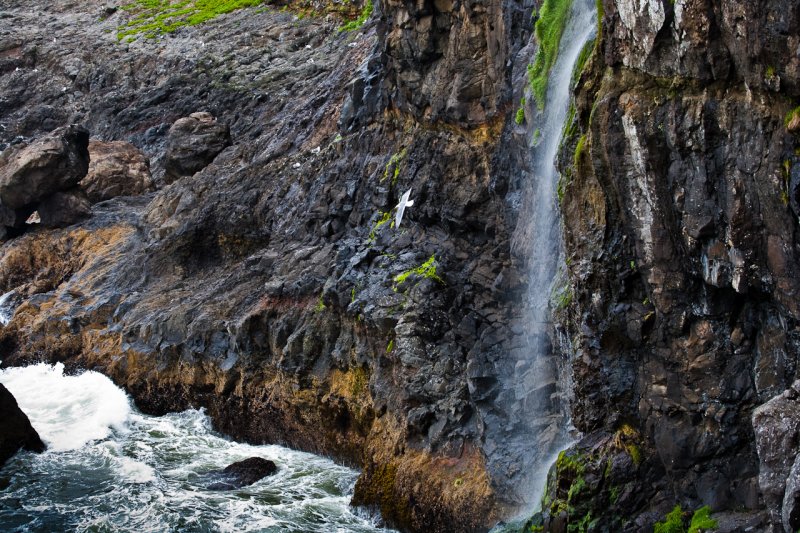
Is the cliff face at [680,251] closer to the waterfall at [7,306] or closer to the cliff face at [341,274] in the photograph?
the cliff face at [341,274]

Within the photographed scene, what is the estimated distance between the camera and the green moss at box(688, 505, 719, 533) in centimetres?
1033

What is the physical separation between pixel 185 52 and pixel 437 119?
953 inches

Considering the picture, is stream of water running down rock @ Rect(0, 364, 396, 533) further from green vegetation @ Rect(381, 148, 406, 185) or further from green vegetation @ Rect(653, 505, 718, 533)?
green vegetation @ Rect(381, 148, 406, 185)

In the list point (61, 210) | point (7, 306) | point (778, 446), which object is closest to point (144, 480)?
point (7, 306)

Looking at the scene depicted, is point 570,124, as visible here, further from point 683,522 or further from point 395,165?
point 395,165

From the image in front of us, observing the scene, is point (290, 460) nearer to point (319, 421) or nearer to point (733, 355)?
point (319, 421)

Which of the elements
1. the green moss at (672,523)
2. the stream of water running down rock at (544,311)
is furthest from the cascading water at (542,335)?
the green moss at (672,523)

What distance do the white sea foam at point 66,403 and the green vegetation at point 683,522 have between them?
14533mm

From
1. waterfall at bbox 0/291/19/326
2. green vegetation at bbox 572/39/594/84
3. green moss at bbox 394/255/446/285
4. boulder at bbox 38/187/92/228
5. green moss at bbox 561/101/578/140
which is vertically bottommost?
waterfall at bbox 0/291/19/326

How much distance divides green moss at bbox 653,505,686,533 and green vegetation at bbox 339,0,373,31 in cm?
2741

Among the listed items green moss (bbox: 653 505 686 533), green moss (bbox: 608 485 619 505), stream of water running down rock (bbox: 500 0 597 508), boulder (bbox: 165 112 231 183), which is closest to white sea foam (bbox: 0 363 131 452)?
boulder (bbox: 165 112 231 183)

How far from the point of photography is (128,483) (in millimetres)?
18344

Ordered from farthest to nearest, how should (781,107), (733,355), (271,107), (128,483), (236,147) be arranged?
1. (271,107)
2. (236,147)
3. (128,483)
4. (733,355)
5. (781,107)

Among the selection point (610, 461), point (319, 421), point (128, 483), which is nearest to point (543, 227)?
point (610, 461)
